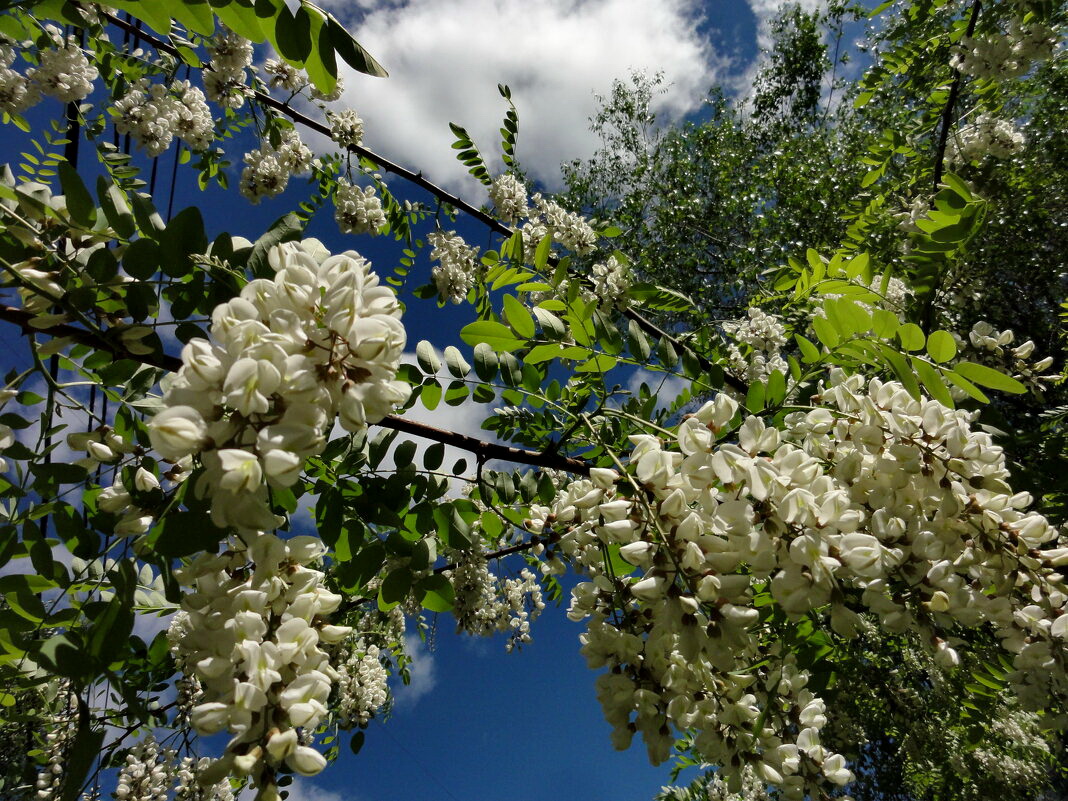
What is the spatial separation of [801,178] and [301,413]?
32.1ft

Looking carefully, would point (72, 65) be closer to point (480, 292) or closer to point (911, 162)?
point (480, 292)

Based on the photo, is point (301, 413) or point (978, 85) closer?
point (301, 413)

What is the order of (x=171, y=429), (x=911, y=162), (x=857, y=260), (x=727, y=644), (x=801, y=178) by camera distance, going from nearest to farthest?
(x=171, y=429) < (x=727, y=644) < (x=857, y=260) < (x=911, y=162) < (x=801, y=178)

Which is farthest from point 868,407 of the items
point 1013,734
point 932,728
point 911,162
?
point 1013,734

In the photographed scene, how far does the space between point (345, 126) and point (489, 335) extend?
2.81 metres

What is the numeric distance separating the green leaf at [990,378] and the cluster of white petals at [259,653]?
1193 mm

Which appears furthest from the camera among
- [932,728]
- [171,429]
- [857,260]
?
[932,728]

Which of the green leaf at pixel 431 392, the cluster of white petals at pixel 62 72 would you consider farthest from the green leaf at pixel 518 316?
the cluster of white petals at pixel 62 72

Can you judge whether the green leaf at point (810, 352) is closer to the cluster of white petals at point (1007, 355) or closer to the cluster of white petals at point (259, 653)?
the cluster of white petals at point (259, 653)

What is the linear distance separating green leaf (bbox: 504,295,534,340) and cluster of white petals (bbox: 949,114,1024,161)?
4344 mm

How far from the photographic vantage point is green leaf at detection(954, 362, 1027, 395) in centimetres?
102

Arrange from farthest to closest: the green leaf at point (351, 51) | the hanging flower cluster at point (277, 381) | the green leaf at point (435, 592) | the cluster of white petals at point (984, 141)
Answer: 1. the cluster of white petals at point (984, 141)
2. the green leaf at point (435, 592)
3. the green leaf at point (351, 51)
4. the hanging flower cluster at point (277, 381)

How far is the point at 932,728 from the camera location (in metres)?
5.04

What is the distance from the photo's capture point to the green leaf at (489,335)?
1.21 meters
